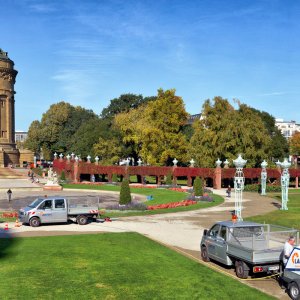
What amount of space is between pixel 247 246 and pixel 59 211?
1409 centimetres

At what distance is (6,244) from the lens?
65.7ft

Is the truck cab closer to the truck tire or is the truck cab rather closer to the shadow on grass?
the truck tire

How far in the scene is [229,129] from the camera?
202ft

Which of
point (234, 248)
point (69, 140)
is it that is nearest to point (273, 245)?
point (234, 248)

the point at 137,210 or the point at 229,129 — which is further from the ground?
the point at 229,129

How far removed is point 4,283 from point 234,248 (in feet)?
23.8

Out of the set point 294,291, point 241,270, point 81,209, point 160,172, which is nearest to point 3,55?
point 160,172

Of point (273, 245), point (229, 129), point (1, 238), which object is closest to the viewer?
point (273, 245)

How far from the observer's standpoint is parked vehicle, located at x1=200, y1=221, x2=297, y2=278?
1408 cm

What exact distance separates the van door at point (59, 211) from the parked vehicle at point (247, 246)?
1179 centimetres

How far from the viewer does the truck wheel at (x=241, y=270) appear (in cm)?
1440

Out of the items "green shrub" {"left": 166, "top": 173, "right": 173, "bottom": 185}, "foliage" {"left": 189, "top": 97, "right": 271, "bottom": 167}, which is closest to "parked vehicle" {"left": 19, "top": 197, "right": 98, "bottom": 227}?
"green shrub" {"left": 166, "top": 173, "right": 173, "bottom": 185}

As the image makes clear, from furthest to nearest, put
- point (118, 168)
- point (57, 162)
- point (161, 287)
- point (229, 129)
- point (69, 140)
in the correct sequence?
point (69, 140) < point (57, 162) < point (118, 168) < point (229, 129) < point (161, 287)

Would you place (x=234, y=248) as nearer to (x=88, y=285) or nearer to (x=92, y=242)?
(x=88, y=285)
